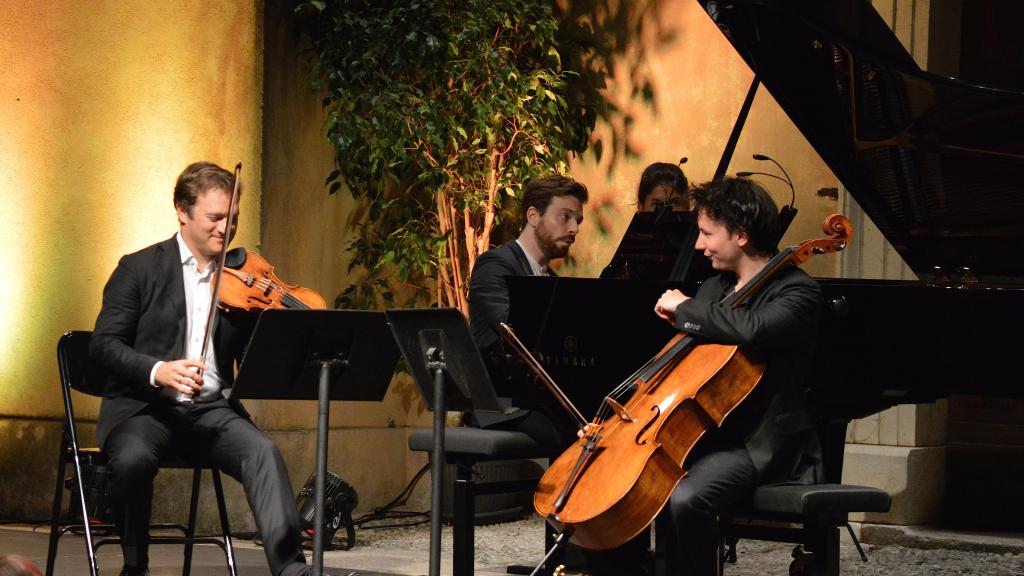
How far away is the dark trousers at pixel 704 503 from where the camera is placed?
3.25 meters

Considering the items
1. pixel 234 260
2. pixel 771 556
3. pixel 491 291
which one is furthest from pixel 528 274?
pixel 771 556

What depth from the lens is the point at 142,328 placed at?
393 centimetres

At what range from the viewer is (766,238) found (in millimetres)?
3506

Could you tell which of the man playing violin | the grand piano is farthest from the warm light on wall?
the grand piano

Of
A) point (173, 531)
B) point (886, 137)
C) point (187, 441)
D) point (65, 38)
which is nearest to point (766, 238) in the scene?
point (886, 137)

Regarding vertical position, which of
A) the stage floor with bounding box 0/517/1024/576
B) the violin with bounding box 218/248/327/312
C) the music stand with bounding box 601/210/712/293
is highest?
the music stand with bounding box 601/210/712/293

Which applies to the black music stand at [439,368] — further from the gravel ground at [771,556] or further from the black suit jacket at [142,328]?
the gravel ground at [771,556]

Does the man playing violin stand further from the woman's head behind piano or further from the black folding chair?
the woman's head behind piano

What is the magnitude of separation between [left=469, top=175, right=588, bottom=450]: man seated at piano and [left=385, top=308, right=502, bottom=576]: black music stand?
2.57 feet

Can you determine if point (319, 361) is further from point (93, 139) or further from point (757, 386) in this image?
point (93, 139)

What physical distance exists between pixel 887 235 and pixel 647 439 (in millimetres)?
1792

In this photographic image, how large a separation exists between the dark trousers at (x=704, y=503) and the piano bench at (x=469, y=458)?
74cm

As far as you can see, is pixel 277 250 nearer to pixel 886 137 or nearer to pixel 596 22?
pixel 596 22

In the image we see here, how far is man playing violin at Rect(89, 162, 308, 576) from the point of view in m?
3.68
